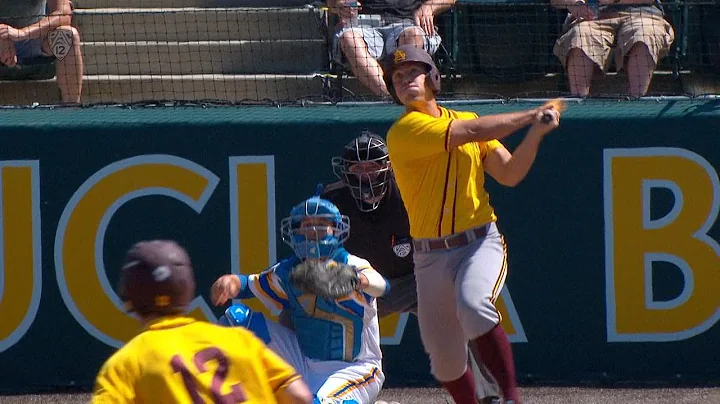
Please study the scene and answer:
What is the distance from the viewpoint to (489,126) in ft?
14.7

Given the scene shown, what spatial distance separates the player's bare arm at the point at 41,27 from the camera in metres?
7.72

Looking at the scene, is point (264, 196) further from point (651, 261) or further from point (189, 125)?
point (651, 261)

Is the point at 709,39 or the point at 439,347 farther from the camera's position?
the point at 709,39

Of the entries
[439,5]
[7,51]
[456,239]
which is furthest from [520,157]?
[7,51]

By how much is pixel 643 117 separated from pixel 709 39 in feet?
5.72

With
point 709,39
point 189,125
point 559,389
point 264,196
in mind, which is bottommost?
point 559,389

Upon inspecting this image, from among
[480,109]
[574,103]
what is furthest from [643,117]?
[480,109]

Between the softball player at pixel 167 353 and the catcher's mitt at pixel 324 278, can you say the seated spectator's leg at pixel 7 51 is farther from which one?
the softball player at pixel 167 353

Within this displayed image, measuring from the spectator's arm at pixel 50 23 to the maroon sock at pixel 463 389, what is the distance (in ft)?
13.3

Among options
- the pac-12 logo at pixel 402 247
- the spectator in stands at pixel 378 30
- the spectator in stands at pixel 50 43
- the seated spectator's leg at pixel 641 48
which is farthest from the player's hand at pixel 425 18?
the pac-12 logo at pixel 402 247

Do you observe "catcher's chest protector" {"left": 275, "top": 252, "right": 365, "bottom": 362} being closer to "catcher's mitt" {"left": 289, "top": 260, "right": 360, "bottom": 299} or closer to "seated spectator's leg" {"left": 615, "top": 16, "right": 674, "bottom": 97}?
"catcher's mitt" {"left": 289, "top": 260, "right": 360, "bottom": 299}

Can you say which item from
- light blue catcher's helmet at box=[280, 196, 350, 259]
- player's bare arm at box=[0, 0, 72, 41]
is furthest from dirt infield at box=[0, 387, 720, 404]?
player's bare arm at box=[0, 0, 72, 41]

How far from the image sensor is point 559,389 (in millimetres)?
6219

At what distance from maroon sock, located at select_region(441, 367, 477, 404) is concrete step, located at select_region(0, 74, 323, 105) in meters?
3.54
